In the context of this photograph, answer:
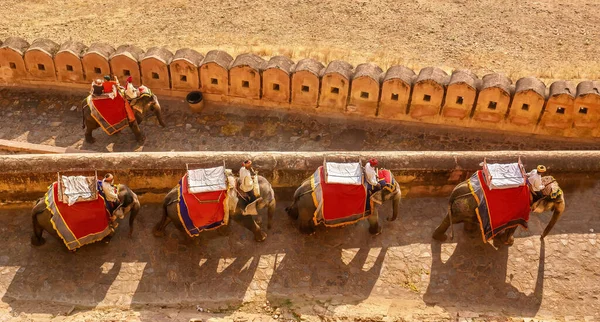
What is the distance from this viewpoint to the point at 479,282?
793cm

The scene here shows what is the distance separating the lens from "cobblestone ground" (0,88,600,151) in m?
11.5

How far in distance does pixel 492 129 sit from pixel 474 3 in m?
6.16

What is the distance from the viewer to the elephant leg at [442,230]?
8.23m

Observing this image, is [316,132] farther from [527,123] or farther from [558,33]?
[558,33]

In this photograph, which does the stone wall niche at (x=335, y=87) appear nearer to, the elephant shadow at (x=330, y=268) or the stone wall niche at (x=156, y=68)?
the stone wall niche at (x=156, y=68)

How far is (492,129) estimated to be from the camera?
11.6 metres

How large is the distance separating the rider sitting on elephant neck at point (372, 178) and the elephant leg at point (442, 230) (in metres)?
1.03

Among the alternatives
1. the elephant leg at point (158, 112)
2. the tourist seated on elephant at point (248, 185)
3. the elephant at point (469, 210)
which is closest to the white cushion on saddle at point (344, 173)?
the tourist seated on elephant at point (248, 185)

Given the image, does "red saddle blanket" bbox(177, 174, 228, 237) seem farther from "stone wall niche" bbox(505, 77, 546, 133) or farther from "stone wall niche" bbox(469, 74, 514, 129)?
"stone wall niche" bbox(505, 77, 546, 133)

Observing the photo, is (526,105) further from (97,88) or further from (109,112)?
(97,88)

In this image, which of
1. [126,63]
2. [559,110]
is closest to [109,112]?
[126,63]

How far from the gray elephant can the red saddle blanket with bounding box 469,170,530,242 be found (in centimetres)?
603

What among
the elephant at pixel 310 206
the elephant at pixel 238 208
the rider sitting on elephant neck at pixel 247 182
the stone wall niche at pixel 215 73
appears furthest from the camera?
the stone wall niche at pixel 215 73

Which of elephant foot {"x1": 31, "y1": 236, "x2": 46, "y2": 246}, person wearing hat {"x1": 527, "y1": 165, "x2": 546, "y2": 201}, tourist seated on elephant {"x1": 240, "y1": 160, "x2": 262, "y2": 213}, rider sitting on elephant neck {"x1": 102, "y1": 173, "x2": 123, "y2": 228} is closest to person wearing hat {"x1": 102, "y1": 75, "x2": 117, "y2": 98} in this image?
rider sitting on elephant neck {"x1": 102, "y1": 173, "x2": 123, "y2": 228}
